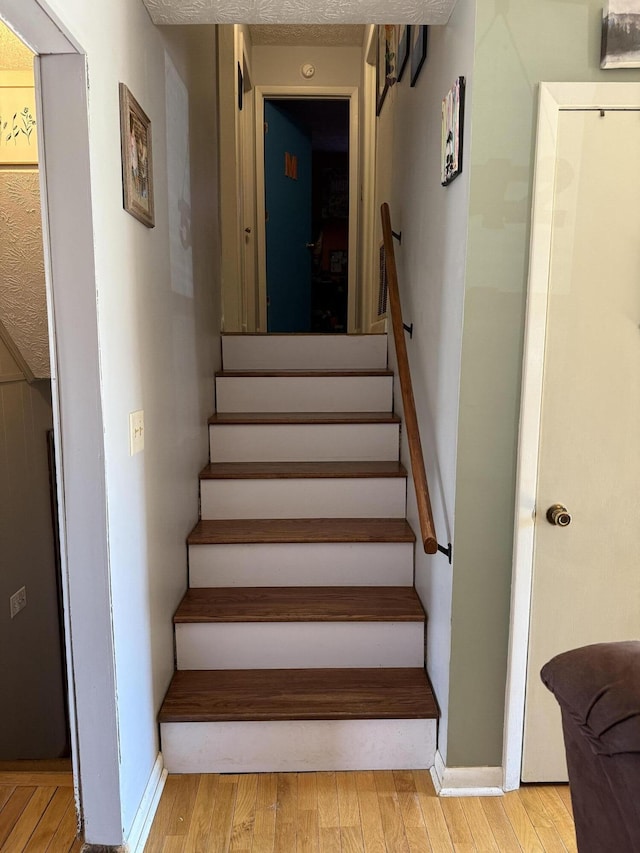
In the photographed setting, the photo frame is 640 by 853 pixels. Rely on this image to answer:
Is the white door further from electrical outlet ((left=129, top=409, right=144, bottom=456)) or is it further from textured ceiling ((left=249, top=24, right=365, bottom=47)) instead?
textured ceiling ((left=249, top=24, right=365, bottom=47))

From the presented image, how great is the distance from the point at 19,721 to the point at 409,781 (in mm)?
2101

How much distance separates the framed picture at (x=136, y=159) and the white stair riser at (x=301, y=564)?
1238mm

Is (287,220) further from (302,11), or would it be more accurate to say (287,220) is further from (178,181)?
(302,11)

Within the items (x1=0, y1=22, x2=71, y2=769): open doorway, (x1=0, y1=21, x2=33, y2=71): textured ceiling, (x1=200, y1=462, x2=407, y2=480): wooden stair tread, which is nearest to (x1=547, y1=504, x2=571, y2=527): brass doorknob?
(x1=200, y1=462, x2=407, y2=480): wooden stair tread

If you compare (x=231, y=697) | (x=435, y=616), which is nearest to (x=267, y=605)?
(x=231, y=697)

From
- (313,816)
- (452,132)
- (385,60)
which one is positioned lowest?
(313,816)

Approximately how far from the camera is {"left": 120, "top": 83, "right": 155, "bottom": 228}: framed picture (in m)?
1.55

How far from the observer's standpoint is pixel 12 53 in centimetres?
189

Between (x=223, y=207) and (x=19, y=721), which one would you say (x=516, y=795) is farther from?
(x=223, y=207)

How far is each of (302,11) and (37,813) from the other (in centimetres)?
244

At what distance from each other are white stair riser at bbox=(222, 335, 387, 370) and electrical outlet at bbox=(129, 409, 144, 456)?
65.2 inches

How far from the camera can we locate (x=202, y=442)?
2658 millimetres

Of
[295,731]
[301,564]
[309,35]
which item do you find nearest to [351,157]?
[309,35]

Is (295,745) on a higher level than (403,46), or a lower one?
lower
